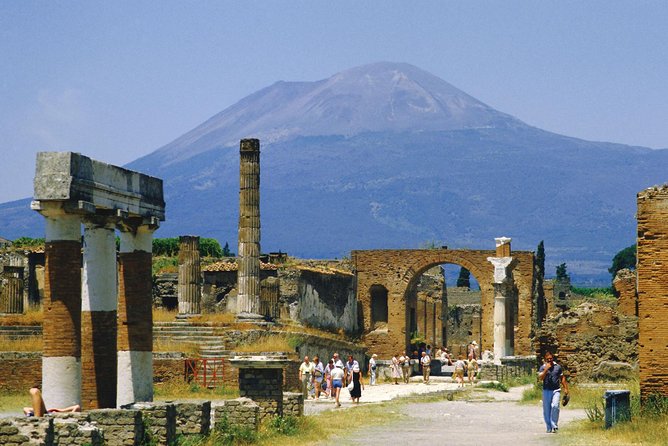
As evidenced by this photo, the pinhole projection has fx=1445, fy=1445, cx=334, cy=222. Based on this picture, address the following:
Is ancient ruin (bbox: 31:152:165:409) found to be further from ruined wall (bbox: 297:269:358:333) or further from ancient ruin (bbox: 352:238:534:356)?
ancient ruin (bbox: 352:238:534:356)

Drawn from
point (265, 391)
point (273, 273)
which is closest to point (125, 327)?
point (265, 391)

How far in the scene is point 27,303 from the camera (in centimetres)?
5797

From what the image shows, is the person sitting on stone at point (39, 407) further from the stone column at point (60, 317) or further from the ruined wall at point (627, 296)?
the ruined wall at point (627, 296)

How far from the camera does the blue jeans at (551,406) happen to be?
26.5 metres

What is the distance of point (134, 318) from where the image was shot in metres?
26.2

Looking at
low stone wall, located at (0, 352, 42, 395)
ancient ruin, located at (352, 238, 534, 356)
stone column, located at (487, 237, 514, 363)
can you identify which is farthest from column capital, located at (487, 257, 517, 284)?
low stone wall, located at (0, 352, 42, 395)

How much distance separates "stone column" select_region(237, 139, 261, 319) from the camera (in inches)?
1922

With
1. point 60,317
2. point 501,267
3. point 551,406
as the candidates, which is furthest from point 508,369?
point 60,317

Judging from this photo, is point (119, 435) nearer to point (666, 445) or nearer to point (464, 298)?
point (666, 445)

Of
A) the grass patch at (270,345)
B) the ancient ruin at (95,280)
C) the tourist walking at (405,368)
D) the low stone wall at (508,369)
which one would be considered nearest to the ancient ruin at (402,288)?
the tourist walking at (405,368)

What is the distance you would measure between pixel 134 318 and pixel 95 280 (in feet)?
5.24

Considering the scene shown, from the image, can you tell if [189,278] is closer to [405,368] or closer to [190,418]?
[405,368]

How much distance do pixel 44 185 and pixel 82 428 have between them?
4.53m

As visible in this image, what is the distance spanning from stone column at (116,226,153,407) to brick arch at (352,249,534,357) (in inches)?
1618
